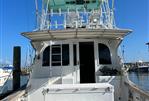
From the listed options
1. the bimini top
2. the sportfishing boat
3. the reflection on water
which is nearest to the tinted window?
the sportfishing boat

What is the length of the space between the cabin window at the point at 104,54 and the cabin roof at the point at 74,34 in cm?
48

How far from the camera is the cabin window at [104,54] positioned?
11.0m

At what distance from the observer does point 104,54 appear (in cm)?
1109

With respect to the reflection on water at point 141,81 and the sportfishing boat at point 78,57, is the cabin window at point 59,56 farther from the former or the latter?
the reflection on water at point 141,81

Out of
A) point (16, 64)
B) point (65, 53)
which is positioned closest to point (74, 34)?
point (65, 53)

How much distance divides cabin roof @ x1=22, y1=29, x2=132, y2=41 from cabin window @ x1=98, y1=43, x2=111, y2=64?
0.48 m

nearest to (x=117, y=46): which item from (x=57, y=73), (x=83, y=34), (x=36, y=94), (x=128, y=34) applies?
(x=128, y=34)

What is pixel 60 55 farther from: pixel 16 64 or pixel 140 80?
pixel 140 80

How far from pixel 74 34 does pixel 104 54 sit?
1452 mm

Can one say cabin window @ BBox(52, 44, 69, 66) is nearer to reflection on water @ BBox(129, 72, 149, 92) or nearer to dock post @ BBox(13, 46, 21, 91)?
dock post @ BBox(13, 46, 21, 91)

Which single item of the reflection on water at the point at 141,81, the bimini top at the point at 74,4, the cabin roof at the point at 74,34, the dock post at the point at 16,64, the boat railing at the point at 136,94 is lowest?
the reflection on water at the point at 141,81

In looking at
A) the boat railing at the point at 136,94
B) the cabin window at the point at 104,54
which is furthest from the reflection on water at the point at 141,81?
the boat railing at the point at 136,94

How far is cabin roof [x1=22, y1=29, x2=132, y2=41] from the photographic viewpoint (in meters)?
10.1

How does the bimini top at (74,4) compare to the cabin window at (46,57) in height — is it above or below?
above
